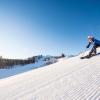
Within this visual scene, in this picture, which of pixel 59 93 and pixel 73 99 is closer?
pixel 73 99

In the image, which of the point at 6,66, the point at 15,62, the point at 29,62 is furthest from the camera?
the point at 29,62

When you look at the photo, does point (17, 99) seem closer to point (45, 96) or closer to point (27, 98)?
point (27, 98)

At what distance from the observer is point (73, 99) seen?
4309 millimetres

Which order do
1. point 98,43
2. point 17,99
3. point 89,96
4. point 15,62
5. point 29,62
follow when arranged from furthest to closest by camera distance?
point 29,62
point 15,62
point 98,43
point 17,99
point 89,96

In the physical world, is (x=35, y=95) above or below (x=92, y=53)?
below

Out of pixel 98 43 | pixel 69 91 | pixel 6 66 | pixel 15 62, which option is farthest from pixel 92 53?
pixel 15 62

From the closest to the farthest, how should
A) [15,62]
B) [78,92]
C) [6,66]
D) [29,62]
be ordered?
[78,92] < [6,66] < [15,62] < [29,62]

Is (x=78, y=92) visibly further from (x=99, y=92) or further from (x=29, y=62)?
(x=29, y=62)

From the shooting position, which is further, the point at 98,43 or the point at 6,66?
the point at 6,66

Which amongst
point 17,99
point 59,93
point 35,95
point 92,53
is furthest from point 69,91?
point 92,53

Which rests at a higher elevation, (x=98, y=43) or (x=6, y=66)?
(x=98, y=43)

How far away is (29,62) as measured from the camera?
7425 cm

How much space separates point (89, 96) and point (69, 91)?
2.79 ft

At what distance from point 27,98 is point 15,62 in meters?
63.6
